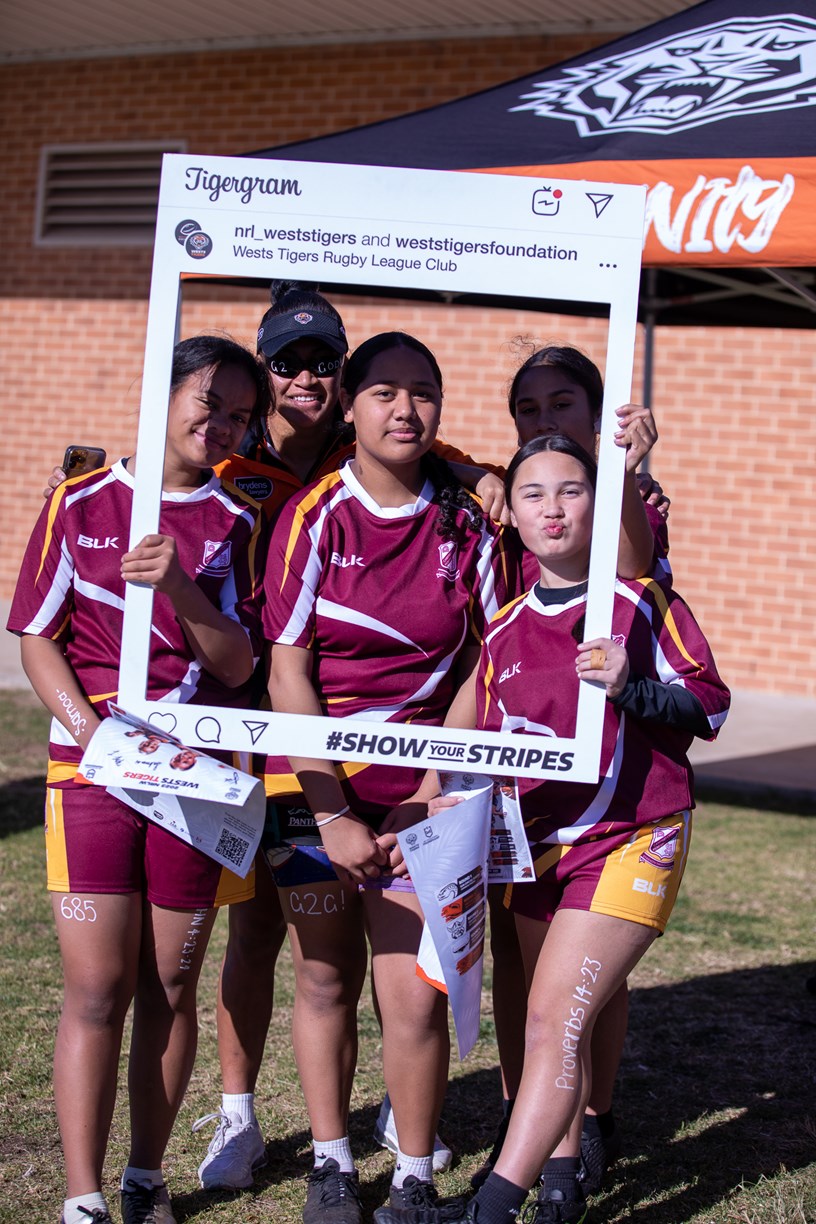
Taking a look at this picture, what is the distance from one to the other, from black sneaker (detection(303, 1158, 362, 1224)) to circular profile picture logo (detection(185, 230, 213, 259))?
195 centimetres

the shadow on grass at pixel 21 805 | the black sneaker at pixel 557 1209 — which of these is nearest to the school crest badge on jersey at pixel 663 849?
the black sneaker at pixel 557 1209

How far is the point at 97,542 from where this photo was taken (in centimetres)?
283

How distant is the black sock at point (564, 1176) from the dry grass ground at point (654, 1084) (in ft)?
0.72

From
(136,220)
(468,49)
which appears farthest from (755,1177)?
(136,220)

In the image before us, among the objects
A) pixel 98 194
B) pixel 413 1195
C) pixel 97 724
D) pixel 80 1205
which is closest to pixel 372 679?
pixel 97 724

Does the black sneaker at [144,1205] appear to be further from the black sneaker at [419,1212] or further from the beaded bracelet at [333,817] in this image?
the beaded bracelet at [333,817]

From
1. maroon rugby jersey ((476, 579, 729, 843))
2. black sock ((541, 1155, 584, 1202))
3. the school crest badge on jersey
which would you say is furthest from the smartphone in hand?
black sock ((541, 1155, 584, 1202))

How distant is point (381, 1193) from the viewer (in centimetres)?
314

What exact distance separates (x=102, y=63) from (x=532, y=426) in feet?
31.6

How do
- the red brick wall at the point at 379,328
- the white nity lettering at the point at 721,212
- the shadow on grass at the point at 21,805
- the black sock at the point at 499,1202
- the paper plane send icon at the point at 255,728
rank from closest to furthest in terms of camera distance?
the black sock at the point at 499,1202, the paper plane send icon at the point at 255,728, the white nity lettering at the point at 721,212, the shadow on grass at the point at 21,805, the red brick wall at the point at 379,328

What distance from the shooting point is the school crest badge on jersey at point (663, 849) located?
277 centimetres

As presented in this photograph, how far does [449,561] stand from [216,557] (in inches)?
19.9

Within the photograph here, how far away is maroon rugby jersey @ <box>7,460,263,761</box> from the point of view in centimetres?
282

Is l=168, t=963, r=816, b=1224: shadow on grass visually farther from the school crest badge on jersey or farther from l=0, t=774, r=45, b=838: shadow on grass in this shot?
l=0, t=774, r=45, b=838: shadow on grass
